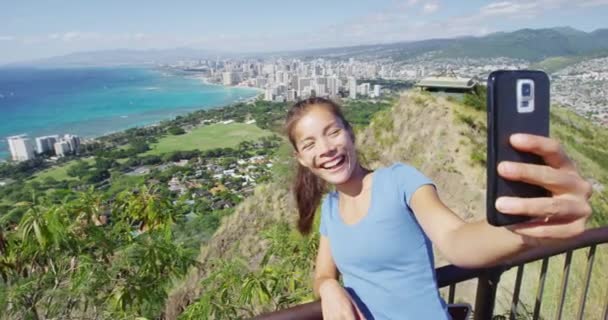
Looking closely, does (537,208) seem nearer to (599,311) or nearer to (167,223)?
(167,223)

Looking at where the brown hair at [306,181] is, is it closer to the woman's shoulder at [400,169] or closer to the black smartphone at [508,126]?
the woman's shoulder at [400,169]

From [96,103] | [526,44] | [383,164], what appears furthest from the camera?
[96,103]

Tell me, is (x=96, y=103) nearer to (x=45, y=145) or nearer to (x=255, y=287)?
(x=45, y=145)

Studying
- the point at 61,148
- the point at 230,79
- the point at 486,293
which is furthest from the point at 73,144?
the point at 230,79

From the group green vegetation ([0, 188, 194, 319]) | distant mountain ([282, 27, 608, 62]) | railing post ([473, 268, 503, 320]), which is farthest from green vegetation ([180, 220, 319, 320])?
distant mountain ([282, 27, 608, 62])

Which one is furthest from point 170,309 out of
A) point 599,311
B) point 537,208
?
point 599,311

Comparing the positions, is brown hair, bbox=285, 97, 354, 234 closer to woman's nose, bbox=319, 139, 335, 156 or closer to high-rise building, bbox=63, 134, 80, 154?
woman's nose, bbox=319, 139, 335, 156

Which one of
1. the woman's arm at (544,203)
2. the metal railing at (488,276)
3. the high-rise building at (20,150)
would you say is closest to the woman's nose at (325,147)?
the metal railing at (488,276)
